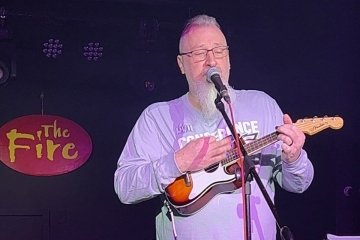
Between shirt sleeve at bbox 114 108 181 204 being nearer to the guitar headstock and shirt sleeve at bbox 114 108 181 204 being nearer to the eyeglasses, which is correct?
the eyeglasses

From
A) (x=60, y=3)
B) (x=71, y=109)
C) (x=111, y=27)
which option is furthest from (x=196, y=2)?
(x=71, y=109)

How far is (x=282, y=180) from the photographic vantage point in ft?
10.3

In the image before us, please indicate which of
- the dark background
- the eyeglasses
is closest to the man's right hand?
the eyeglasses

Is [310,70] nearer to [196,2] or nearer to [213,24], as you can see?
[196,2]

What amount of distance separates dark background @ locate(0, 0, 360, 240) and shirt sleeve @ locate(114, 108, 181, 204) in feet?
7.67

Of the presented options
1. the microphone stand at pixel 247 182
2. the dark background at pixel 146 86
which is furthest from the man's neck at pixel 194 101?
the dark background at pixel 146 86

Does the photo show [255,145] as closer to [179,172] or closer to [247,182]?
[179,172]

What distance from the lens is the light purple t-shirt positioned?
2.96 metres

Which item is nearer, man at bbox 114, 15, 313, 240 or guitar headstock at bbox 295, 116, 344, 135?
man at bbox 114, 15, 313, 240

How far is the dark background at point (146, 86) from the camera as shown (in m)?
5.53

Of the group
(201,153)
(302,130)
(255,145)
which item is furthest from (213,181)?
(302,130)

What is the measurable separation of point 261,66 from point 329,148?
1.03 metres

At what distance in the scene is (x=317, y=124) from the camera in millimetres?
3025

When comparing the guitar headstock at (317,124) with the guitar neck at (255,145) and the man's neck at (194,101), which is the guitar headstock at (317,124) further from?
the man's neck at (194,101)
